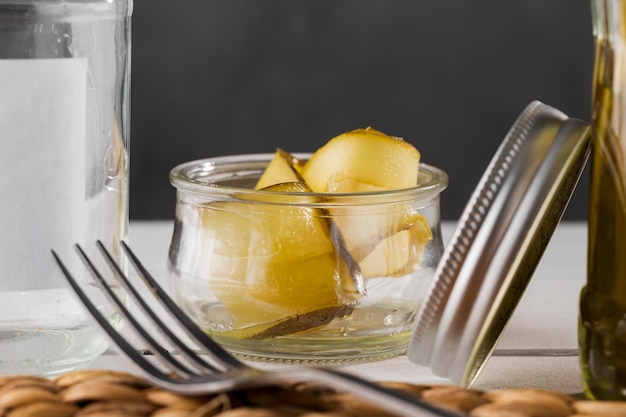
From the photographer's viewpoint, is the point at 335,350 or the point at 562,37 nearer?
the point at 335,350

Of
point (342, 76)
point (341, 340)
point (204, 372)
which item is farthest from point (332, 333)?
point (342, 76)

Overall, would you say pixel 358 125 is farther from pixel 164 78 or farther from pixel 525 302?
pixel 525 302

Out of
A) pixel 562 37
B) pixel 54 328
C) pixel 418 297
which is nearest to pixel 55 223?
pixel 54 328

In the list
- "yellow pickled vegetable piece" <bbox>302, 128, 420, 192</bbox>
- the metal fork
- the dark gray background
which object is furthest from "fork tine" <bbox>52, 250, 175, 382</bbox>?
the dark gray background

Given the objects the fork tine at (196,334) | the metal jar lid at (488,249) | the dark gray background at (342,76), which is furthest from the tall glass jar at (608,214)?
the dark gray background at (342,76)

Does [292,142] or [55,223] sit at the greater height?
[55,223]

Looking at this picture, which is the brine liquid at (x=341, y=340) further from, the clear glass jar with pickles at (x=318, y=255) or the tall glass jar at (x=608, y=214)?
the tall glass jar at (x=608, y=214)

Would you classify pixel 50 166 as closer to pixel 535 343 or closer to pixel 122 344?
pixel 122 344
